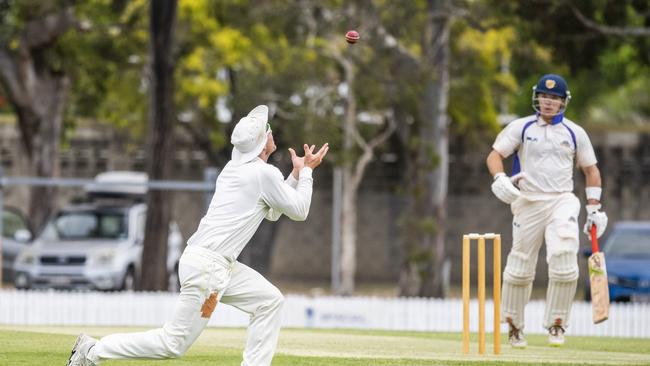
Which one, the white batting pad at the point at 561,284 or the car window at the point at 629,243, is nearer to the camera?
the white batting pad at the point at 561,284

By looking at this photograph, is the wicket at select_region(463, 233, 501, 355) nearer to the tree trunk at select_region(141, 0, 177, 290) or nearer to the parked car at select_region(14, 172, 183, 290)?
the tree trunk at select_region(141, 0, 177, 290)

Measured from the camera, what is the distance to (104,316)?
19703mm

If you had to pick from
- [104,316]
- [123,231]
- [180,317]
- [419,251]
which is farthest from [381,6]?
[180,317]

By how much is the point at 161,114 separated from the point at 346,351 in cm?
1391

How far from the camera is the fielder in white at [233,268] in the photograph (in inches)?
362

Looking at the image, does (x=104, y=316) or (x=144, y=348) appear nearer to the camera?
(x=144, y=348)

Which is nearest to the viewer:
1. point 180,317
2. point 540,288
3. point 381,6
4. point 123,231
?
point 180,317

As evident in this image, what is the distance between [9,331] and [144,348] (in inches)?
180

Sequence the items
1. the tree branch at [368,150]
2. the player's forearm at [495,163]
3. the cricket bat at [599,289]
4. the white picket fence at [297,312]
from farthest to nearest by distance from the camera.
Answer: the tree branch at [368,150], the white picket fence at [297,312], the player's forearm at [495,163], the cricket bat at [599,289]

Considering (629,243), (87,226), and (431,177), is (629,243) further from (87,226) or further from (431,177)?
(87,226)

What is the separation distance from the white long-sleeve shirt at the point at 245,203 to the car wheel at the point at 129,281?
16488mm

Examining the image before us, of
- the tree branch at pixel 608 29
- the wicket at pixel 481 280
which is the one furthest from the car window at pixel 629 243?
the wicket at pixel 481 280

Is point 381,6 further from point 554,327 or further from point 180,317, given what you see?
point 180,317

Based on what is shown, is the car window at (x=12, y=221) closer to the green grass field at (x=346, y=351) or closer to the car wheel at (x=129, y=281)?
the car wheel at (x=129, y=281)
